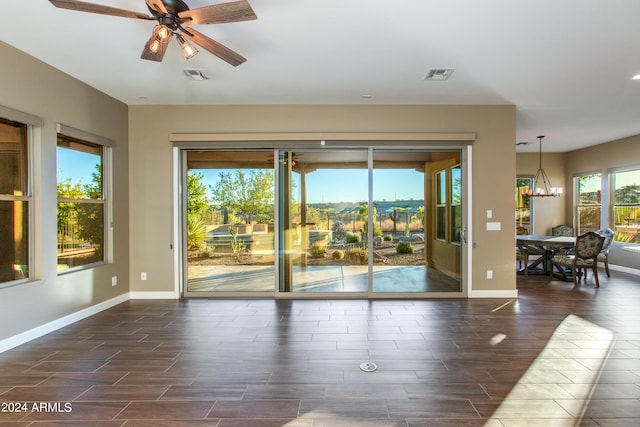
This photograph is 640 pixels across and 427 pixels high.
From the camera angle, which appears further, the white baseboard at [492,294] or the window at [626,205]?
the window at [626,205]

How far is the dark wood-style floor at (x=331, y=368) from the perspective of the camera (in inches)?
85.1

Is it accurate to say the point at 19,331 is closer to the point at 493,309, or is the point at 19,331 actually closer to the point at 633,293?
the point at 493,309

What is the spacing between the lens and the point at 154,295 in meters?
4.96

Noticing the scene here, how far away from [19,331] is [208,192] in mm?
2624

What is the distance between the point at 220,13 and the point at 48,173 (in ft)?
9.13

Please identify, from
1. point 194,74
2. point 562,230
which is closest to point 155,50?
point 194,74

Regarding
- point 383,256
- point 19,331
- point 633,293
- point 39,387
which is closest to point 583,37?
point 383,256

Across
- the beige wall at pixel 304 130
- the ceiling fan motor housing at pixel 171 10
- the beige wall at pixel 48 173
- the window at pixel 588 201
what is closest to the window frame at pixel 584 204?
the window at pixel 588 201

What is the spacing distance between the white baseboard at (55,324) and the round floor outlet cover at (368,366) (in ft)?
10.6

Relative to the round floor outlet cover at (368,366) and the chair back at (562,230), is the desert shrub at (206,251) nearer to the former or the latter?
the round floor outlet cover at (368,366)

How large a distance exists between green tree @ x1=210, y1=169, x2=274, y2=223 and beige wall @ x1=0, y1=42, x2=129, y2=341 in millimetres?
1433

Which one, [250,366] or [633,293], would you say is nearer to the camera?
[250,366]

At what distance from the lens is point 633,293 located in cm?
521

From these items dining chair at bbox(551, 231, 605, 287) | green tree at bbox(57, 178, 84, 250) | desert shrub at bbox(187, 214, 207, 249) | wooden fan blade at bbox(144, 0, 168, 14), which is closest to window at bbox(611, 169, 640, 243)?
dining chair at bbox(551, 231, 605, 287)
